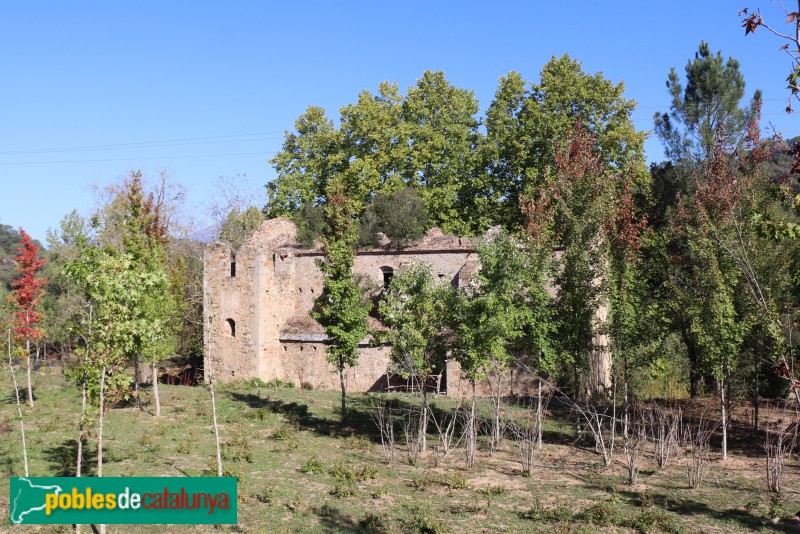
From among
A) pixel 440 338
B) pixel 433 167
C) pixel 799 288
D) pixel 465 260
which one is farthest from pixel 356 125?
pixel 799 288

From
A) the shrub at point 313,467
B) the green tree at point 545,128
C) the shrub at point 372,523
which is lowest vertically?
the shrub at point 372,523

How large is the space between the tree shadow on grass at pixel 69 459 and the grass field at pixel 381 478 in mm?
61

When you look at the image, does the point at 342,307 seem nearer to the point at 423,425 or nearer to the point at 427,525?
the point at 423,425

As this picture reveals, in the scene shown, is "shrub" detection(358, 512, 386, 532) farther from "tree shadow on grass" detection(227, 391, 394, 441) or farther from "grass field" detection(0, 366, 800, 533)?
"tree shadow on grass" detection(227, 391, 394, 441)

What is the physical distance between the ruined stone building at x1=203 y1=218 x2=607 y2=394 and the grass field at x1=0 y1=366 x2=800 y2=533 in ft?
20.5

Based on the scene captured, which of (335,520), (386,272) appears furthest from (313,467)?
(386,272)

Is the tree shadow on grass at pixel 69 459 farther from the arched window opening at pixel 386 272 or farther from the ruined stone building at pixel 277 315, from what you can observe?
the arched window opening at pixel 386 272

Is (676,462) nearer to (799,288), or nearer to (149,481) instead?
(799,288)

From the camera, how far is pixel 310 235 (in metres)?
31.8

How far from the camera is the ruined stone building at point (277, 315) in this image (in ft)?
89.7

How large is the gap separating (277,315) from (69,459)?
1408cm

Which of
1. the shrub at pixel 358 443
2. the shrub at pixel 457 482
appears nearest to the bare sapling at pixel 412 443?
the shrub at pixel 358 443

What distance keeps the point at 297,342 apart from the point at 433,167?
13471mm

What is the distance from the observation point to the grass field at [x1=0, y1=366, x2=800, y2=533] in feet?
38.9
